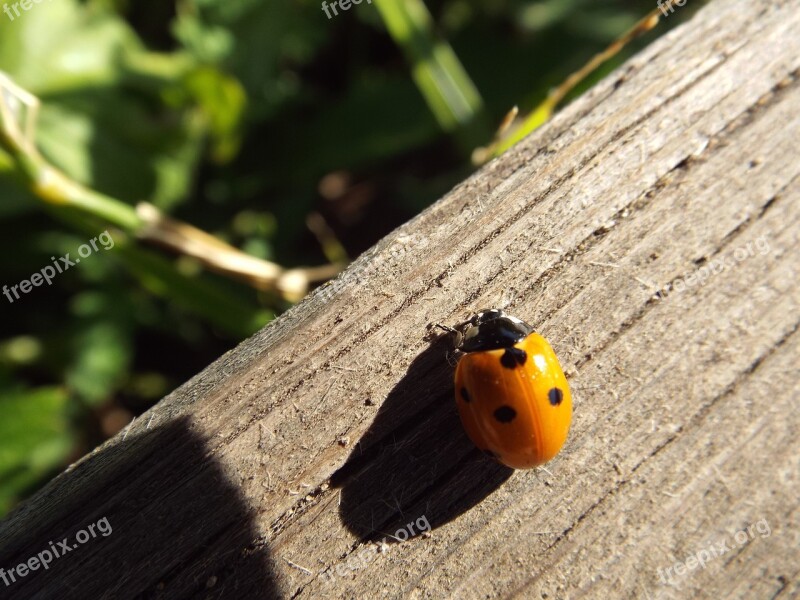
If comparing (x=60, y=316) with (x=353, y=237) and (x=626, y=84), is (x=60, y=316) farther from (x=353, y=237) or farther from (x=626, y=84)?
(x=626, y=84)

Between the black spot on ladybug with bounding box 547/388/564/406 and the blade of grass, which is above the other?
the blade of grass

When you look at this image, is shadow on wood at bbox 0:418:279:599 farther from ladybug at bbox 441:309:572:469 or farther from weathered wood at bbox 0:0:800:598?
ladybug at bbox 441:309:572:469

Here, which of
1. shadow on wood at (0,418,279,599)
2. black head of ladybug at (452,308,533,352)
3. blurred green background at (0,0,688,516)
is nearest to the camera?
shadow on wood at (0,418,279,599)

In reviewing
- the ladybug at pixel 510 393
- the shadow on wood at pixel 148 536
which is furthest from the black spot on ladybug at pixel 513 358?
the shadow on wood at pixel 148 536

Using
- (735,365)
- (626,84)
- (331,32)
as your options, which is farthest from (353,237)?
(735,365)

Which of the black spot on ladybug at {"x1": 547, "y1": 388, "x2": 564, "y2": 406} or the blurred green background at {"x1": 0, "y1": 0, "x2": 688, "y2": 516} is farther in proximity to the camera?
the blurred green background at {"x1": 0, "y1": 0, "x2": 688, "y2": 516}

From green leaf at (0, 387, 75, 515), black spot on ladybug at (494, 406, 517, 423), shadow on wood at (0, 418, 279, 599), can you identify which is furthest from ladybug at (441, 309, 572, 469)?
green leaf at (0, 387, 75, 515)

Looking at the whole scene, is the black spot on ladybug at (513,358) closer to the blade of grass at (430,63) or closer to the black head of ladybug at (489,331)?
the black head of ladybug at (489,331)
